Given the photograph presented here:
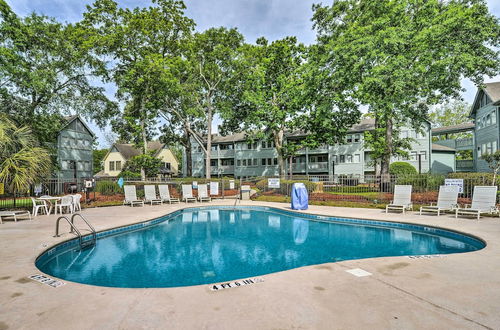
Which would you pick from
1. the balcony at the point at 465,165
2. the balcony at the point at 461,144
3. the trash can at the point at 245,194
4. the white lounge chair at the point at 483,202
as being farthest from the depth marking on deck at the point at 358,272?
the balcony at the point at 461,144

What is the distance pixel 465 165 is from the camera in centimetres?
3331

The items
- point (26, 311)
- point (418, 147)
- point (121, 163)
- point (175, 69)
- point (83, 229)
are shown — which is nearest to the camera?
point (26, 311)

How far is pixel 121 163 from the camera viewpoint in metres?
50.3

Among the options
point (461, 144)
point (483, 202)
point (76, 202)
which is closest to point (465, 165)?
point (461, 144)

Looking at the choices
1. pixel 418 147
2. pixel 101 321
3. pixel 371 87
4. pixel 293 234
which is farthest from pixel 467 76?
pixel 101 321

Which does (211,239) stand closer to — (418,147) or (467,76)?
(467,76)

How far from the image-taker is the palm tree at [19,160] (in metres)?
12.2

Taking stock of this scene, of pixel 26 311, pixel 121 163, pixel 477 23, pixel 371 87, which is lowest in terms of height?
pixel 26 311

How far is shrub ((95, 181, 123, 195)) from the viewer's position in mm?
20344

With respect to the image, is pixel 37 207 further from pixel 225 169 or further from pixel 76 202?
pixel 225 169

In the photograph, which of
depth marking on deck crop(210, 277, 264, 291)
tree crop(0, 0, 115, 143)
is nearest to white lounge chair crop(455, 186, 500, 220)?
depth marking on deck crop(210, 277, 264, 291)

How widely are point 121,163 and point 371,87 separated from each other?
151 ft

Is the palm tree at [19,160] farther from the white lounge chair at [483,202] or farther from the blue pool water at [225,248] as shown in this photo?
the white lounge chair at [483,202]

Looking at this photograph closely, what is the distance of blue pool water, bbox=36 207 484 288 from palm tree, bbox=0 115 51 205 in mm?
6341
